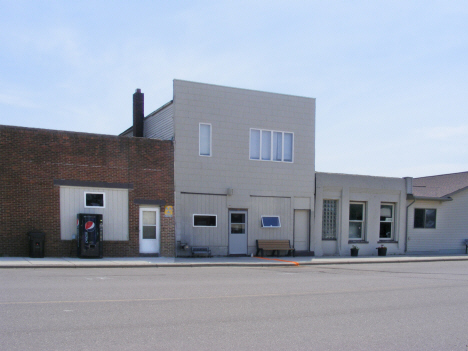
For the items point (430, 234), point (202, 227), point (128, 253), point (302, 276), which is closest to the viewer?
point (302, 276)

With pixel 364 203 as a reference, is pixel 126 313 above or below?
below

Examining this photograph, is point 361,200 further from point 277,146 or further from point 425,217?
point 277,146

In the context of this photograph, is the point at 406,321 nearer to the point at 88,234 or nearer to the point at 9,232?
the point at 88,234

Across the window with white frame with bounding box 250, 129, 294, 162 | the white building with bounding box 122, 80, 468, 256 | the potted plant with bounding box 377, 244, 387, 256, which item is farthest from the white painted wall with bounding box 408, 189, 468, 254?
the window with white frame with bounding box 250, 129, 294, 162

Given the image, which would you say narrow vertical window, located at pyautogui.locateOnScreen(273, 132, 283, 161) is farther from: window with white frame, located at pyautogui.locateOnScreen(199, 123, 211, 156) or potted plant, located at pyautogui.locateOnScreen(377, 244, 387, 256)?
potted plant, located at pyautogui.locateOnScreen(377, 244, 387, 256)

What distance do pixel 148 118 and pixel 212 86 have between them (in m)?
4.25

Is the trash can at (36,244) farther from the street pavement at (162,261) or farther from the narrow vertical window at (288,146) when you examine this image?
the narrow vertical window at (288,146)

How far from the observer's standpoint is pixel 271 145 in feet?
72.7

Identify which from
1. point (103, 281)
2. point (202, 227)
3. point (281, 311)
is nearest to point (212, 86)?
point (202, 227)

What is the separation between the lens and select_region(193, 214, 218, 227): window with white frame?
20411 mm

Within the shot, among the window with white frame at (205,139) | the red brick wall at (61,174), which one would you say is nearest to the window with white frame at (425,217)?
the window with white frame at (205,139)

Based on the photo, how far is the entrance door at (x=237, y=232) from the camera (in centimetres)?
2119

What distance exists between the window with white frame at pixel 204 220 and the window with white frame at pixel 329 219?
20.3 feet

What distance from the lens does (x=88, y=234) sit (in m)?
17.6
